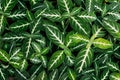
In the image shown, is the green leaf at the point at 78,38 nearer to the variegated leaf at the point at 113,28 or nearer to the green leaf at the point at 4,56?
the variegated leaf at the point at 113,28

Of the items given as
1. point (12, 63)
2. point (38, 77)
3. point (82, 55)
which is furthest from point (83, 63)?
point (12, 63)

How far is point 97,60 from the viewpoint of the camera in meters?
2.38

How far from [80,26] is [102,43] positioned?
21cm

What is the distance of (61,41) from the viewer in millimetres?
2275

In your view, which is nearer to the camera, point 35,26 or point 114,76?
point 114,76

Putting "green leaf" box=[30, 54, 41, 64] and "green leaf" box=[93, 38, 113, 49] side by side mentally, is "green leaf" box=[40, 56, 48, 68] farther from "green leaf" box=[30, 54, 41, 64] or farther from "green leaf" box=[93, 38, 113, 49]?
"green leaf" box=[93, 38, 113, 49]

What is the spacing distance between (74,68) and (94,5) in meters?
0.54

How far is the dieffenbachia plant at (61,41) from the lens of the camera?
2270 millimetres

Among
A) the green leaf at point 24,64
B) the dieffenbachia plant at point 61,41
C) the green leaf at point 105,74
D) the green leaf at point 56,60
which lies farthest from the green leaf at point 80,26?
the green leaf at point 24,64

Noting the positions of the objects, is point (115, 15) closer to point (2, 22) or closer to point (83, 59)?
point (83, 59)

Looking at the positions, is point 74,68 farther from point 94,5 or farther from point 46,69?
point 94,5

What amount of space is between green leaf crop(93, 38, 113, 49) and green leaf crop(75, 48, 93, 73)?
78mm

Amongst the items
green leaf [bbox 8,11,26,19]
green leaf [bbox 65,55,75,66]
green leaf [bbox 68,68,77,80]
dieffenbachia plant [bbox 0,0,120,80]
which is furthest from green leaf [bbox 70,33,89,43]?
green leaf [bbox 8,11,26,19]

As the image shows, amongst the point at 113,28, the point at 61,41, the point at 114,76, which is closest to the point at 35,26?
the point at 61,41
